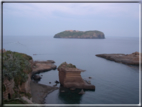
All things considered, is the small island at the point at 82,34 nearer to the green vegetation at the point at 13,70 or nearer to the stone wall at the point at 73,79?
the stone wall at the point at 73,79

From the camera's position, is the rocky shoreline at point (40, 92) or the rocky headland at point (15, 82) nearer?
the rocky headland at point (15, 82)

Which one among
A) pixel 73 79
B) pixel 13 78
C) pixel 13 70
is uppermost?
pixel 13 70

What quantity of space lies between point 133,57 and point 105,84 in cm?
2151

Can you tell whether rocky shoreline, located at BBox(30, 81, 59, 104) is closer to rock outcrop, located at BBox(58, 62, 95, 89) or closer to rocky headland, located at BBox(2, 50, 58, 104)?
rocky headland, located at BBox(2, 50, 58, 104)

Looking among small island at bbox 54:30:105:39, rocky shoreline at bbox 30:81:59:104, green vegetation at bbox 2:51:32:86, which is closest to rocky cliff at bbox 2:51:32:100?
green vegetation at bbox 2:51:32:86

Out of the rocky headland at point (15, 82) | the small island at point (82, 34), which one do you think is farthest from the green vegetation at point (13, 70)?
the small island at point (82, 34)

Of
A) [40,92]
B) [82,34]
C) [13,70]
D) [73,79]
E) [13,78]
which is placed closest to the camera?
[13,78]

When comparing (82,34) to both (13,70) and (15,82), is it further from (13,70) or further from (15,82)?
(13,70)

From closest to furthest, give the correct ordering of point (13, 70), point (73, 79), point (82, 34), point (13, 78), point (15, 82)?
point (13, 78), point (13, 70), point (15, 82), point (73, 79), point (82, 34)

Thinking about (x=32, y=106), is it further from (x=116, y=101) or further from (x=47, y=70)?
(x=47, y=70)

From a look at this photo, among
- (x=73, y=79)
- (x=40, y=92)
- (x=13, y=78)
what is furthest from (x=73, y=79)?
(x=13, y=78)

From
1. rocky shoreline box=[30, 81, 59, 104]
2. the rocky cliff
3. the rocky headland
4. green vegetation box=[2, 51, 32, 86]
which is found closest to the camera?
the rocky headland

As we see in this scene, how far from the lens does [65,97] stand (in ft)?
56.1

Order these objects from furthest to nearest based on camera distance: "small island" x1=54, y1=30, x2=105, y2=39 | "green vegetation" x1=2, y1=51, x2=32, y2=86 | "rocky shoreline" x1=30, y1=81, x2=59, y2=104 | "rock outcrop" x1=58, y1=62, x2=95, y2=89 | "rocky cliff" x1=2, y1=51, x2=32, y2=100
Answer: "small island" x1=54, y1=30, x2=105, y2=39, "rock outcrop" x1=58, y1=62, x2=95, y2=89, "rocky shoreline" x1=30, y1=81, x2=59, y2=104, "green vegetation" x1=2, y1=51, x2=32, y2=86, "rocky cliff" x1=2, y1=51, x2=32, y2=100
